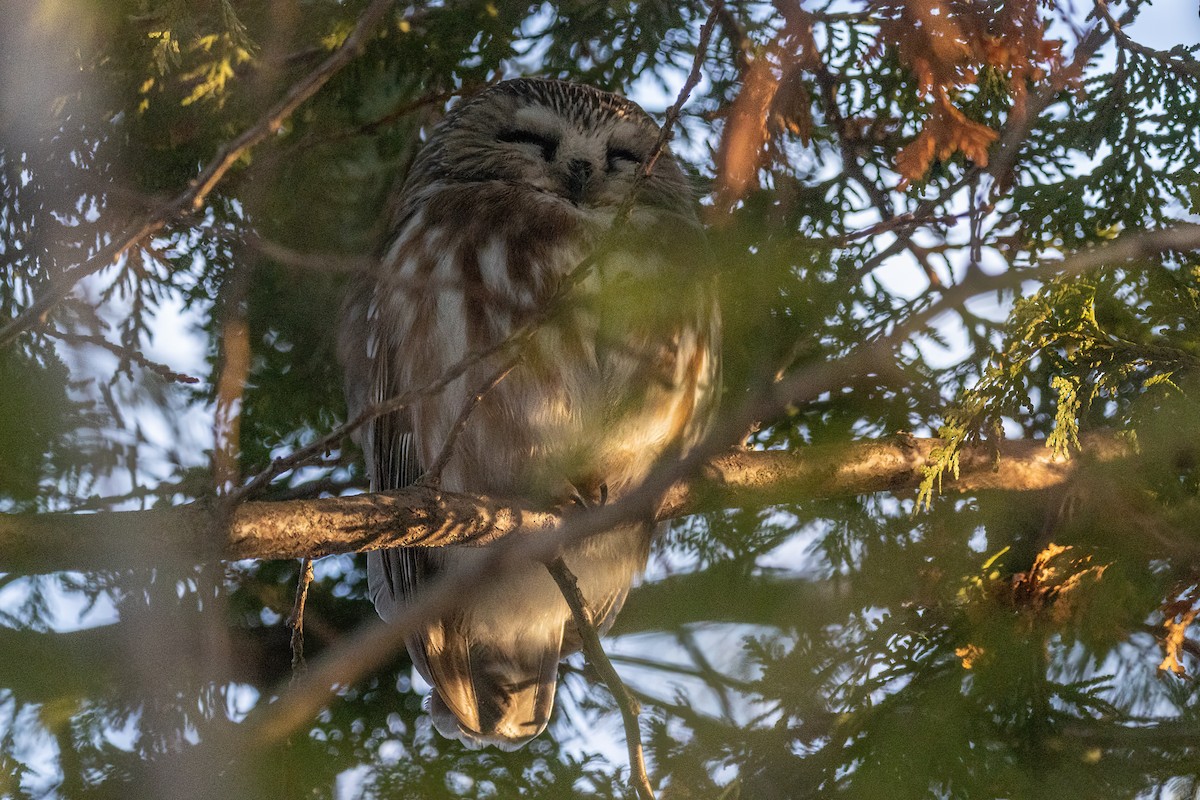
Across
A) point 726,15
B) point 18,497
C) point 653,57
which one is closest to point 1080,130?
point 726,15

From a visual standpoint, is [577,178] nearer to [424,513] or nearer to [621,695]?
[424,513]

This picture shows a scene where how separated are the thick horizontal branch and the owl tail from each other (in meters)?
0.84

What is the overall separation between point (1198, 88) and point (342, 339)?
241 centimetres

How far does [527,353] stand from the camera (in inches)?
112

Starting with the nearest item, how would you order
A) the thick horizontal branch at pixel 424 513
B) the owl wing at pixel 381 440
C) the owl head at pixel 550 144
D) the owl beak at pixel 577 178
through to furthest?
the thick horizontal branch at pixel 424 513, the owl wing at pixel 381 440, the owl beak at pixel 577 178, the owl head at pixel 550 144

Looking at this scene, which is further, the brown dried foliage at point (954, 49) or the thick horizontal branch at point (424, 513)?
the brown dried foliage at point (954, 49)

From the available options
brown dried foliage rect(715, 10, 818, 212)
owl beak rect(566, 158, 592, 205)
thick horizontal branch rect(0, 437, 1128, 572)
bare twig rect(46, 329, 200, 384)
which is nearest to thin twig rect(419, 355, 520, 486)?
thick horizontal branch rect(0, 437, 1128, 572)

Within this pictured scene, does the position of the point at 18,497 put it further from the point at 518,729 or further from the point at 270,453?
the point at 518,729

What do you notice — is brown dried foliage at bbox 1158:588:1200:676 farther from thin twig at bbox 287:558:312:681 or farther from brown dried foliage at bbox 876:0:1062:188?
thin twig at bbox 287:558:312:681

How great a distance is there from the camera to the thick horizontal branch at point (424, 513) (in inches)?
64.3

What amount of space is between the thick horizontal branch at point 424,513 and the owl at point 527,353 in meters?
0.37

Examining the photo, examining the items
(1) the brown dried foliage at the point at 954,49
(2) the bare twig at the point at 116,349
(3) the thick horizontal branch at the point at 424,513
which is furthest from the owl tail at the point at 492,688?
(1) the brown dried foliage at the point at 954,49

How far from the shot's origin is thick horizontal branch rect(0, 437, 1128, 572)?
5.36ft

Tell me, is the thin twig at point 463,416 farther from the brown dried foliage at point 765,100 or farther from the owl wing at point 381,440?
the owl wing at point 381,440
